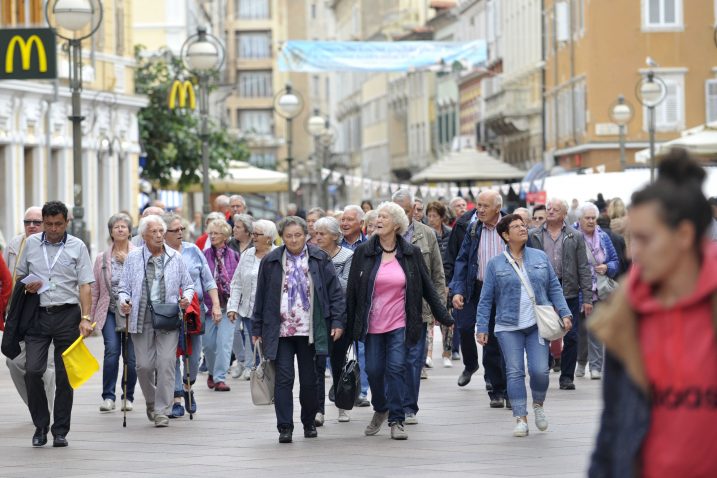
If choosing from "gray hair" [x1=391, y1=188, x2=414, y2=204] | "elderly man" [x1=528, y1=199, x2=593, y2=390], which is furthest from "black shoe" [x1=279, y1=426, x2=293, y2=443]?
"gray hair" [x1=391, y1=188, x2=414, y2=204]

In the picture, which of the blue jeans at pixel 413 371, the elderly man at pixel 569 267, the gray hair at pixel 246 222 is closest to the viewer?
the blue jeans at pixel 413 371

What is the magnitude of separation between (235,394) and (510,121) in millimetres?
54502

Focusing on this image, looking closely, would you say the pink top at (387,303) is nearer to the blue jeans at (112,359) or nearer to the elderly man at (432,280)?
the elderly man at (432,280)

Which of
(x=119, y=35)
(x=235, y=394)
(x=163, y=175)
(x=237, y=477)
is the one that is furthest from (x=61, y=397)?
(x=163, y=175)

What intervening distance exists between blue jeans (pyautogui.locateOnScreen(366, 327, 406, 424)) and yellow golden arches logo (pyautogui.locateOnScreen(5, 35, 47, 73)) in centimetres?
607

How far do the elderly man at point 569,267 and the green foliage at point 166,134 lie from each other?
28.2 metres

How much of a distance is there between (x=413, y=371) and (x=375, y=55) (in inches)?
1586

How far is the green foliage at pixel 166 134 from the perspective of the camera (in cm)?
4706

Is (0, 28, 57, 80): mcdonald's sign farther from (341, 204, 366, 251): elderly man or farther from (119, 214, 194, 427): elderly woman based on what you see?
(119, 214, 194, 427): elderly woman

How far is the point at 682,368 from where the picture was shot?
536 centimetres

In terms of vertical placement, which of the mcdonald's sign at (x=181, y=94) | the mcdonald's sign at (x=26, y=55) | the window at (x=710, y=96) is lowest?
the mcdonald's sign at (x=26, y=55)

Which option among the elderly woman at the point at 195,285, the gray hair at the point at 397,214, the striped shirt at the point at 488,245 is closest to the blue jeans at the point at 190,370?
the elderly woman at the point at 195,285

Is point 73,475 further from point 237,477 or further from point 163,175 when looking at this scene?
point 163,175

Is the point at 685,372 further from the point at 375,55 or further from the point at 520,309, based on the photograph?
the point at 375,55
